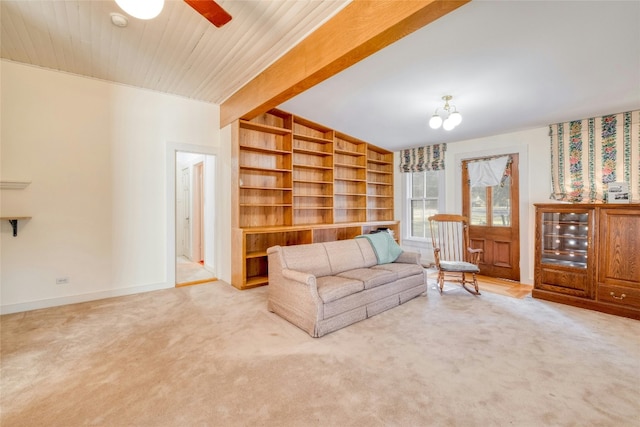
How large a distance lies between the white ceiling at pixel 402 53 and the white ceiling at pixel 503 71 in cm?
1

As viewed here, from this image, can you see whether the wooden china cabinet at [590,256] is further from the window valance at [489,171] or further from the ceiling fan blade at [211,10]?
the ceiling fan blade at [211,10]

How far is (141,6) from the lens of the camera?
1.46m

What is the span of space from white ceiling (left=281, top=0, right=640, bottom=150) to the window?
1.44 meters

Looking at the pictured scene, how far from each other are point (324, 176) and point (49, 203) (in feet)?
13.0

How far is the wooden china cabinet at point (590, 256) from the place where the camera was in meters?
3.10

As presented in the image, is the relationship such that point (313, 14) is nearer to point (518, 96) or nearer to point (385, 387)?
point (518, 96)

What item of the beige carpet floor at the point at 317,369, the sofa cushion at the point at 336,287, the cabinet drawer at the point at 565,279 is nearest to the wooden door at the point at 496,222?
the cabinet drawer at the point at 565,279

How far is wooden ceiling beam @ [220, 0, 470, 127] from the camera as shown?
1.84m

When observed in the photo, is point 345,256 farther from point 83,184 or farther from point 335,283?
point 83,184

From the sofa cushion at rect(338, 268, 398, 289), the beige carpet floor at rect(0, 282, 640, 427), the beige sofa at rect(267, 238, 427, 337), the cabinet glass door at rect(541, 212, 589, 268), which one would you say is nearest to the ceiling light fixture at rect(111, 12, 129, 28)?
the beige sofa at rect(267, 238, 427, 337)

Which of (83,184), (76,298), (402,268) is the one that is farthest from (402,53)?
(76,298)

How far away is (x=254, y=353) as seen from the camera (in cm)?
229

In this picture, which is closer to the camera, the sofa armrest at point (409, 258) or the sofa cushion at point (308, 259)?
the sofa cushion at point (308, 259)

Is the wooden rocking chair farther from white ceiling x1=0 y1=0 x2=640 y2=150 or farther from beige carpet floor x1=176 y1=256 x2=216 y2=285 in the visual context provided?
beige carpet floor x1=176 y1=256 x2=216 y2=285
